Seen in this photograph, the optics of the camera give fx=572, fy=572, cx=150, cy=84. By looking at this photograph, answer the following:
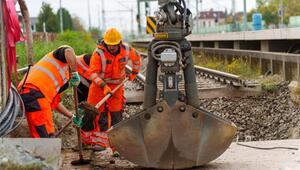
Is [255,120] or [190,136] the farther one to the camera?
[255,120]

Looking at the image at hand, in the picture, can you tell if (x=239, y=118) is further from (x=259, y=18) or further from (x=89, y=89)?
(x=259, y=18)

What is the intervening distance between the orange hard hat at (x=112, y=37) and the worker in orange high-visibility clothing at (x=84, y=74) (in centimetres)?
57

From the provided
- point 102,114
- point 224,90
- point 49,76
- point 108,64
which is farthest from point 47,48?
point 49,76

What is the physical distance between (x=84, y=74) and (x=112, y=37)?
0.84 metres

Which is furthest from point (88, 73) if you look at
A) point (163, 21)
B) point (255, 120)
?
point (255, 120)

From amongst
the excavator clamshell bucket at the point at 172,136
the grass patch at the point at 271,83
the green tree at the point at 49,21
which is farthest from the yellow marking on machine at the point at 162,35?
the green tree at the point at 49,21

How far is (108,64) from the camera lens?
300 inches

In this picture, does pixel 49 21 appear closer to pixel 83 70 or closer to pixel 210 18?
pixel 210 18

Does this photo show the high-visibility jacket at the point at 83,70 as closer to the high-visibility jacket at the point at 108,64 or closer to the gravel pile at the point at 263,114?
the high-visibility jacket at the point at 108,64

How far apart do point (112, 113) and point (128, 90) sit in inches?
217

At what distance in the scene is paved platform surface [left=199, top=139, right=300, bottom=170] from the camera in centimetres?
619

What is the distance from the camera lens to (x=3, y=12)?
18.5ft

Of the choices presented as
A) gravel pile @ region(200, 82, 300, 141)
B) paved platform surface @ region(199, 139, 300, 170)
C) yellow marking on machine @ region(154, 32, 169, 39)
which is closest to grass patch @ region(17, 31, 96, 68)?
gravel pile @ region(200, 82, 300, 141)

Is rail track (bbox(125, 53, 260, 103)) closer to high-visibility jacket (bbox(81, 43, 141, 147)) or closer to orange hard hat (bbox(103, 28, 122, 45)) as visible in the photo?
high-visibility jacket (bbox(81, 43, 141, 147))
